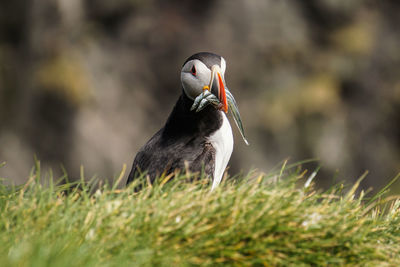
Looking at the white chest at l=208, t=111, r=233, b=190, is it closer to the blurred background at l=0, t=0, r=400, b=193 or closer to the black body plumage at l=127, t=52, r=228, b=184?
the black body plumage at l=127, t=52, r=228, b=184

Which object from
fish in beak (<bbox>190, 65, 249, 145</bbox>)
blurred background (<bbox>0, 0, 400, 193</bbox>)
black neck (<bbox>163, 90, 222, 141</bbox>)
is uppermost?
fish in beak (<bbox>190, 65, 249, 145</bbox>)

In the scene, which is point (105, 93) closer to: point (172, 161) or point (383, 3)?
point (383, 3)

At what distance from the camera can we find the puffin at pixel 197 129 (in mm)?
4301

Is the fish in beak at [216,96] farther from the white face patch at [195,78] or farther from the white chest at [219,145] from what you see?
the white chest at [219,145]

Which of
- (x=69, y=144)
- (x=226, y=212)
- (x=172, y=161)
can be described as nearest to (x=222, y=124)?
(x=172, y=161)

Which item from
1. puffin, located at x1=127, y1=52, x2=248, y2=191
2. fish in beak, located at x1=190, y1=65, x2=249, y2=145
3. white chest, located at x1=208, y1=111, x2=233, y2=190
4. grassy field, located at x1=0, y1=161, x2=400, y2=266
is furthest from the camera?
white chest, located at x1=208, y1=111, x2=233, y2=190

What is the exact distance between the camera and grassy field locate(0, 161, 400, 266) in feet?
8.54

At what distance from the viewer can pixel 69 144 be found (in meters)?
14.0

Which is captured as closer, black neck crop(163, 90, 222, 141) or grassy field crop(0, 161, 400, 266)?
grassy field crop(0, 161, 400, 266)

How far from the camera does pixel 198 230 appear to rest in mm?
2715

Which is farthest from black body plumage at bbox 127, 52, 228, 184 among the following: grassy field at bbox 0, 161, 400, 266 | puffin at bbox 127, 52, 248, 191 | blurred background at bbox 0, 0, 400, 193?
blurred background at bbox 0, 0, 400, 193

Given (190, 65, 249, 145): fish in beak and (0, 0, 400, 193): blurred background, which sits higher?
(190, 65, 249, 145): fish in beak

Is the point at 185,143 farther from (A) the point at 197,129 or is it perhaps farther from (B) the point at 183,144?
(A) the point at 197,129

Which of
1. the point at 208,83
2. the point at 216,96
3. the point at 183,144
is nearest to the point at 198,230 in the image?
the point at 216,96
